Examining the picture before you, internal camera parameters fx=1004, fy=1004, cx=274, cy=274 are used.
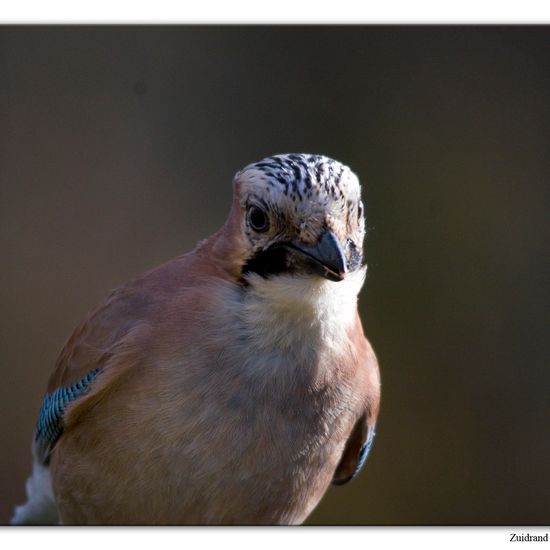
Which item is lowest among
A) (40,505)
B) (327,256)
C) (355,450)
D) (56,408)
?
(40,505)

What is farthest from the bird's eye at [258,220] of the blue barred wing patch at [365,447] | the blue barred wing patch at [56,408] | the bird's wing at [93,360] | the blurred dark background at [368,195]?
the blurred dark background at [368,195]

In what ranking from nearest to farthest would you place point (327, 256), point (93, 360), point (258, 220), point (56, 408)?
point (327, 256)
point (258, 220)
point (93, 360)
point (56, 408)

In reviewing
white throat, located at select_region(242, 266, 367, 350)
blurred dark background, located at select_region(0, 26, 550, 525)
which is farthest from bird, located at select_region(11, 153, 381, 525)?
blurred dark background, located at select_region(0, 26, 550, 525)

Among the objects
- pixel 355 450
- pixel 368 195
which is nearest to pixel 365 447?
pixel 355 450

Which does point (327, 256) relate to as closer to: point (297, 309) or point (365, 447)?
point (297, 309)

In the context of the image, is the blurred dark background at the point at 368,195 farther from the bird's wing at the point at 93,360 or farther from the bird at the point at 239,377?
the bird at the point at 239,377

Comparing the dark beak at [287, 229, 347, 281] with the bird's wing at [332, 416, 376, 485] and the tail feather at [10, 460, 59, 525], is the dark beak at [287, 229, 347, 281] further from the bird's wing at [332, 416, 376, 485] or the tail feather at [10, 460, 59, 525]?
the tail feather at [10, 460, 59, 525]
